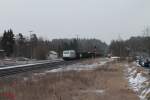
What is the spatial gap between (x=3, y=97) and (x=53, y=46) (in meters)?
146

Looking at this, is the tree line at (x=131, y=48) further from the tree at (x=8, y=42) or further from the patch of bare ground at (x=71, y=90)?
the patch of bare ground at (x=71, y=90)

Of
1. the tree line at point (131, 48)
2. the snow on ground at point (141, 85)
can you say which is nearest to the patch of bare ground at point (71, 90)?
the snow on ground at point (141, 85)

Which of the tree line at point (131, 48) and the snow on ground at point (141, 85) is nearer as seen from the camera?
the snow on ground at point (141, 85)

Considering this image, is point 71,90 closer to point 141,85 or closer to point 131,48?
point 141,85

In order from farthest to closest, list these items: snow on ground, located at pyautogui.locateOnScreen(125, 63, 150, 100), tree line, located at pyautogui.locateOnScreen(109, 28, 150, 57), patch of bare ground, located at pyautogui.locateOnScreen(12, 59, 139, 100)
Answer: tree line, located at pyautogui.locateOnScreen(109, 28, 150, 57) → snow on ground, located at pyautogui.locateOnScreen(125, 63, 150, 100) → patch of bare ground, located at pyautogui.locateOnScreen(12, 59, 139, 100)

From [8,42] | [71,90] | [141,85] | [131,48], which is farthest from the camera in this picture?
[131,48]

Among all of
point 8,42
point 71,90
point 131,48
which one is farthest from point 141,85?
point 131,48

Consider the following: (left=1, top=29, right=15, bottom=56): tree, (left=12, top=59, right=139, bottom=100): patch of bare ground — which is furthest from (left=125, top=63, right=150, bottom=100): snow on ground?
(left=1, top=29, right=15, bottom=56): tree

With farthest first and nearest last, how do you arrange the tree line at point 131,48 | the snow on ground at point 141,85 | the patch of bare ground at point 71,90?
the tree line at point 131,48
the snow on ground at point 141,85
the patch of bare ground at point 71,90

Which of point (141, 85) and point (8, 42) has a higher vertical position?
point (8, 42)

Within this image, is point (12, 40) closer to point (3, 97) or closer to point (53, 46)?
point (53, 46)

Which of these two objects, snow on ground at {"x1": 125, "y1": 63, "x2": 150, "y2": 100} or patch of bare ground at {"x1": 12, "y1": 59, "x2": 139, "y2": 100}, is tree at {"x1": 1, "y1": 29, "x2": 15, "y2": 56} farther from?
patch of bare ground at {"x1": 12, "y1": 59, "x2": 139, "y2": 100}

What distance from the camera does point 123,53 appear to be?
109 meters

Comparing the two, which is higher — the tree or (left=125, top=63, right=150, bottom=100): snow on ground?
the tree
